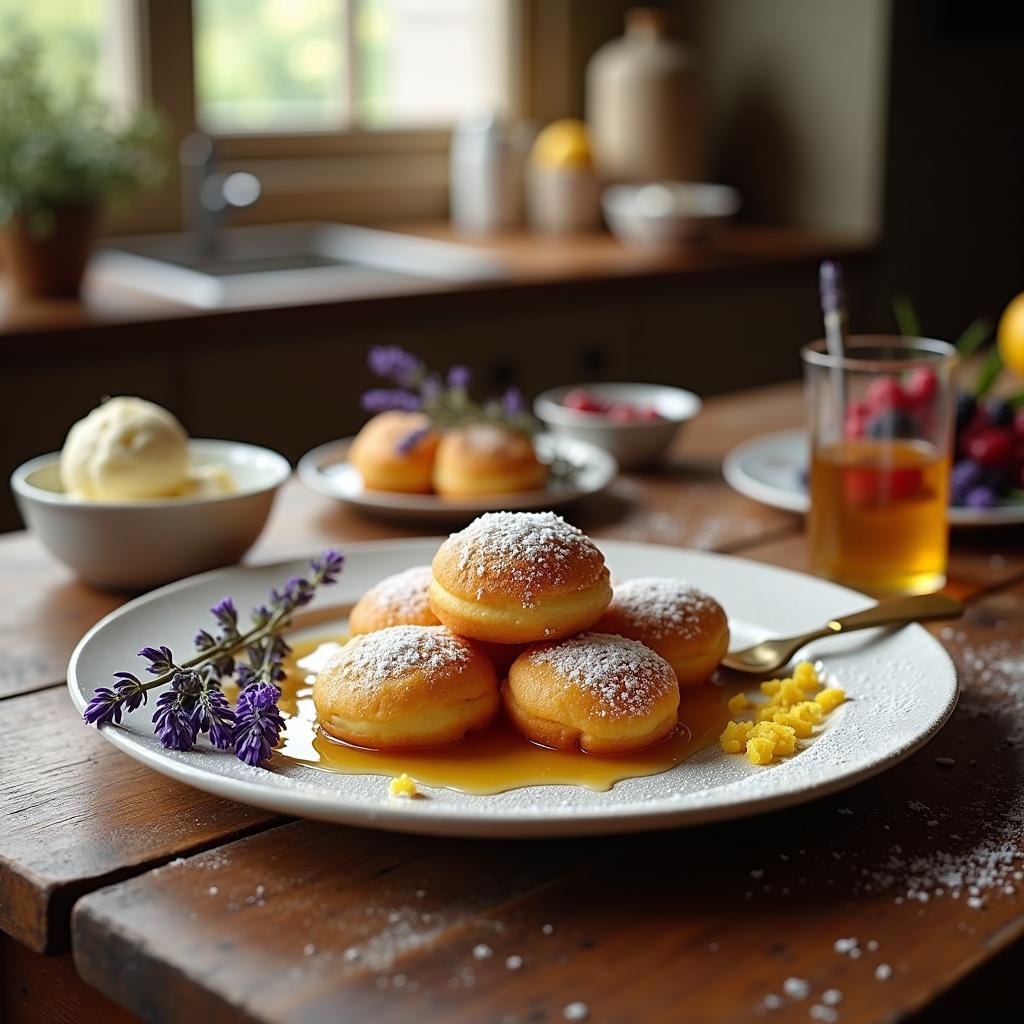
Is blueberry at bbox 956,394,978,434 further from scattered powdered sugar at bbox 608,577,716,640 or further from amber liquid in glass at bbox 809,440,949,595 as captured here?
scattered powdered sugar at bbox 608,577,716,640

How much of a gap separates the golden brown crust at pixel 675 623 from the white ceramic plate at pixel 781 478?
0.45 meters

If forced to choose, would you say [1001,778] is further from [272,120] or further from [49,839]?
[272,120]

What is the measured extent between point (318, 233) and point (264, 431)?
1033 millimetres

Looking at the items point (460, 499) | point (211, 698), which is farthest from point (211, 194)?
point (211, 698)

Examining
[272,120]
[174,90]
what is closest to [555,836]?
[174,90]

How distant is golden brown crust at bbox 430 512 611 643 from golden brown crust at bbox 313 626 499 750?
3 cm

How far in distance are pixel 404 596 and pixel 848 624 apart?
1.04 feet

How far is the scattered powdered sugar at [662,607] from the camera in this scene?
899mm

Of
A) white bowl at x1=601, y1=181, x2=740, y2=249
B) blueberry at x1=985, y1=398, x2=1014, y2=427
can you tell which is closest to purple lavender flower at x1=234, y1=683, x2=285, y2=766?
blueberry at x1=985, y1=398, x2=1014, y2=427

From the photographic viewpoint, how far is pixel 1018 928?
2.26ft

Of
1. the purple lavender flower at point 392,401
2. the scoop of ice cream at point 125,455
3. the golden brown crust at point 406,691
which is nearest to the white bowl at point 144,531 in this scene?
the scoop of ice cream at point 125,455

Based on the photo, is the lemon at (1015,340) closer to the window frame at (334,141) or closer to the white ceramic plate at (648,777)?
the white ceramic plate at (648,777)

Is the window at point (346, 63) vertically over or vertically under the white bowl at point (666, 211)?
over

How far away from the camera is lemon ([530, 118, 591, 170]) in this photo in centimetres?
354
